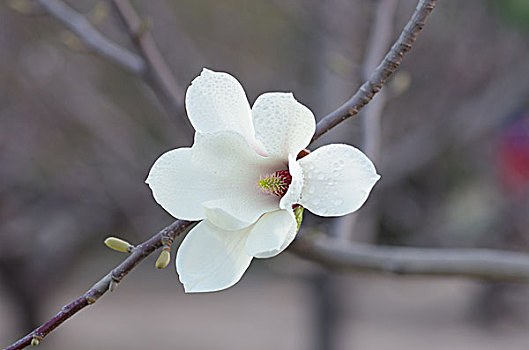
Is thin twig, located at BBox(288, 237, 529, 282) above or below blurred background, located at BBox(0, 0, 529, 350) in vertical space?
above

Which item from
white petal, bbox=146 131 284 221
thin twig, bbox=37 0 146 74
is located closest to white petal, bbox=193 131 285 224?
white petal, bbox=146 131 284 221

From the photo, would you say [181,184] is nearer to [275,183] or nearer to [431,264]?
[275,183]

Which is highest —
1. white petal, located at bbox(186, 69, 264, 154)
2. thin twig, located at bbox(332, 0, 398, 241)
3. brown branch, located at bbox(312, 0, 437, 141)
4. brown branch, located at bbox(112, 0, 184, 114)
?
white petal, located at bbox(186, 69, 264, 154)

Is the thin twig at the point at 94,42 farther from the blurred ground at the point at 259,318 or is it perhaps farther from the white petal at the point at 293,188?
the blurred ground at the point at 259,318

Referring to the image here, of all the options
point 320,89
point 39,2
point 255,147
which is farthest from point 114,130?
point 255,147

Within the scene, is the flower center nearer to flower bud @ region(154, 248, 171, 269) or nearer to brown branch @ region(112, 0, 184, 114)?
flower bud @ region(154, 248, 171, 269)

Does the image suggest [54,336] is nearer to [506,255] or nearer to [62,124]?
[62,124]

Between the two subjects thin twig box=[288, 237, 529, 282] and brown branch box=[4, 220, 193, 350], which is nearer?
brown branch box=[4, 220, 193, 350]

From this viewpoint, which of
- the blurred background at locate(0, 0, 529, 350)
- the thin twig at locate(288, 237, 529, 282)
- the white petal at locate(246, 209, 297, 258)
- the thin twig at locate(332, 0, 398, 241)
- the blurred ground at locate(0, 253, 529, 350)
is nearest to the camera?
the white petal at locate(246, 209, 297, 258)
